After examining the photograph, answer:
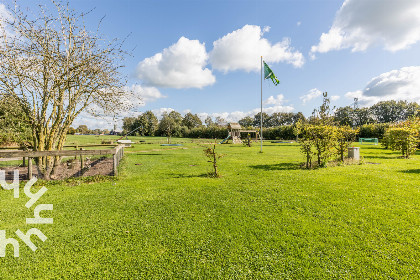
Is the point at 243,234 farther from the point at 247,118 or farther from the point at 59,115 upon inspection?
the point at 247,118

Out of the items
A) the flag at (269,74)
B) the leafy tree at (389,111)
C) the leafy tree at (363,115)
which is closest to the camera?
the flag at (269,74)

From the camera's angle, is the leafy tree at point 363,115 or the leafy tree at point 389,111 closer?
the leafy tree at point 389,111

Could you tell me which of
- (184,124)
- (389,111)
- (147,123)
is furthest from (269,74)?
(389,111)

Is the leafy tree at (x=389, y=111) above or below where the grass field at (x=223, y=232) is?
above

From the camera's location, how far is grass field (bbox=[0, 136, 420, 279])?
2.91 metres

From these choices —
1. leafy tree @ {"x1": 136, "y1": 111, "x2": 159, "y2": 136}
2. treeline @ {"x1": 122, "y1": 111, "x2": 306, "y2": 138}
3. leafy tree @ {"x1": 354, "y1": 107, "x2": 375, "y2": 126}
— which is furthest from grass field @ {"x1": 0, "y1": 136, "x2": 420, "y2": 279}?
leafy tree @ {"x1": 354, "y1": 107, "x2": 375, "y2": 126}

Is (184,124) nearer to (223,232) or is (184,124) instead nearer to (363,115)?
(363,115)

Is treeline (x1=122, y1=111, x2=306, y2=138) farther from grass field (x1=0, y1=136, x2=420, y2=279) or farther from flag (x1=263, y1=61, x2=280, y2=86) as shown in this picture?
grass field (x1=0, y1=136, x2=420, y2=279)

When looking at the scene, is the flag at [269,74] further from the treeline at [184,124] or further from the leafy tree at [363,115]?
the leafy tree at [363,115]

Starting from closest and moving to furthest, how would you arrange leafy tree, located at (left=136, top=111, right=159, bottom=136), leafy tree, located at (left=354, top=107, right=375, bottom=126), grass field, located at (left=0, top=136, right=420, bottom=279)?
grass field, located at (left=0, top=136, right=420, bottom=279) → leafy tree, located at (left=136, top=111, right=159, bottom=136) → leafy tree, located at (left=354, top=107, right=375, bottom=126)

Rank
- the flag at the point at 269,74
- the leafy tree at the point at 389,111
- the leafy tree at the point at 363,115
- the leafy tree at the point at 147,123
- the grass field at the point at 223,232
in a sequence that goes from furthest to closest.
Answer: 1. the leafy tree at the point at 363,115
2. the leafy tree at the point at 147,123
3. the leafy tree at the point at 389,111
4. the flag at the point at 269,74
5. the grass field at the point at 223,232

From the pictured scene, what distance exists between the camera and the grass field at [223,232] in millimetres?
2910

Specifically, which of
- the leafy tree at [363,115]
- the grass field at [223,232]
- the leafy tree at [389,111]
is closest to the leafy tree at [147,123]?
the grass field at [223,232]

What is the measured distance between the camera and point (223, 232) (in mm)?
3906
